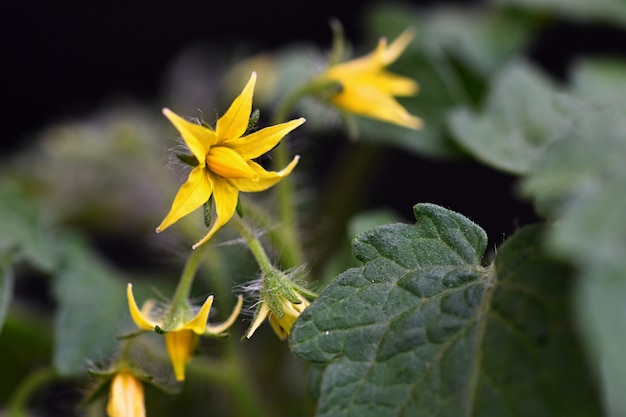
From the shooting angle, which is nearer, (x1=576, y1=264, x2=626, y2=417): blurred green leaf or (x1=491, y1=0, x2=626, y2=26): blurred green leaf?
(x1=576, y1=264, x2=626, y2=417): blurred green leaf

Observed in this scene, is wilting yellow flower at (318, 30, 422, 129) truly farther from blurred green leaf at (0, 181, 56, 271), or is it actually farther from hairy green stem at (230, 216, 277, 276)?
blurred green leaf at (0, 181, 56, 271)

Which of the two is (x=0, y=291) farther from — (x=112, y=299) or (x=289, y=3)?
(x=289, y=3)

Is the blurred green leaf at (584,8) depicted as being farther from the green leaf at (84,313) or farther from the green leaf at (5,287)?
the green leaf at (5,287)

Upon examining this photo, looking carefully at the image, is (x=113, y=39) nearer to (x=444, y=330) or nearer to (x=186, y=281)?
(x=186, y=281)

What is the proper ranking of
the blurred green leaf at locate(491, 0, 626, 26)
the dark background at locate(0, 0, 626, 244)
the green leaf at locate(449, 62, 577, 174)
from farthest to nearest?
the dark background at locate(0, 0, 626, 244), the blurred green leaf at locate(491, 0, 626, 26), the green leaf at locate(449, 62, 577, 174)

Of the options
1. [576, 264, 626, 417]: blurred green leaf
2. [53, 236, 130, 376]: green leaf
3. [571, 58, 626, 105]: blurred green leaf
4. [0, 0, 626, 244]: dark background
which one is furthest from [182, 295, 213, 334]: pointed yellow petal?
[0, 0, 626, 244]: dark background

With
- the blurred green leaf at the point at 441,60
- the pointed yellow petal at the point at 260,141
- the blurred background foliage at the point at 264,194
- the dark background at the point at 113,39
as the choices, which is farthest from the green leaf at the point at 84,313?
the dark background at the point at 113,39

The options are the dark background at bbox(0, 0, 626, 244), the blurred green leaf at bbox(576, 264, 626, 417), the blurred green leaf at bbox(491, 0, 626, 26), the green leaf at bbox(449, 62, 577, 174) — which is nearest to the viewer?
the blurred green leaf at bbox(576, 264, 626, 417)
